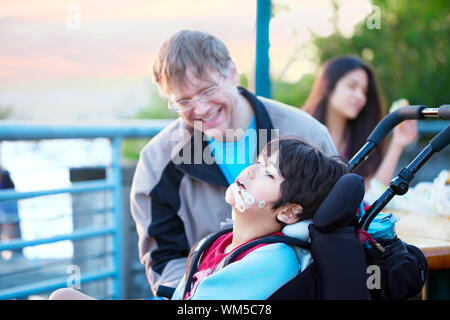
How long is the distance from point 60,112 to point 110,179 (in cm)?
373

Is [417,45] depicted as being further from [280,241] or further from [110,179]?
[280,241]

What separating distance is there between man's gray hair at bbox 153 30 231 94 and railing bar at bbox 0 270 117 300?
3.99 ft

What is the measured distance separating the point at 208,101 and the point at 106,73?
8.18 feet

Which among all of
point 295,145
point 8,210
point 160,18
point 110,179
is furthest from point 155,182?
point 160,18

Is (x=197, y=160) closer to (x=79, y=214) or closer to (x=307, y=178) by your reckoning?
(x=307, y=178)

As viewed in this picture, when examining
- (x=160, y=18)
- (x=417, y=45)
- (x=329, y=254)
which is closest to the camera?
(x=329, y=254)

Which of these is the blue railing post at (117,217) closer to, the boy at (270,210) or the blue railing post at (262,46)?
the blue railing post at (262,46)

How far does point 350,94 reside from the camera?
10.9 ft

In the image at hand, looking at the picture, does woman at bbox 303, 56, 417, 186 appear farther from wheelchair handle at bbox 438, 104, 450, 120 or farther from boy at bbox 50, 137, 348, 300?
boy at bbox 50, 137, 348, 300

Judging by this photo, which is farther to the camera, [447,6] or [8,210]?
[447,6]

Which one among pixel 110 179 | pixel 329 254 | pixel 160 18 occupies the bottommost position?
pixel 110 179

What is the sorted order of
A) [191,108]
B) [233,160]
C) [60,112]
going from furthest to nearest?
[60,112], [233,160], [191,108]

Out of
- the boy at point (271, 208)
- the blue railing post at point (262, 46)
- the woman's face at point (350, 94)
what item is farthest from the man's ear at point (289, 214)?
the woman's face at point (350, 94)
